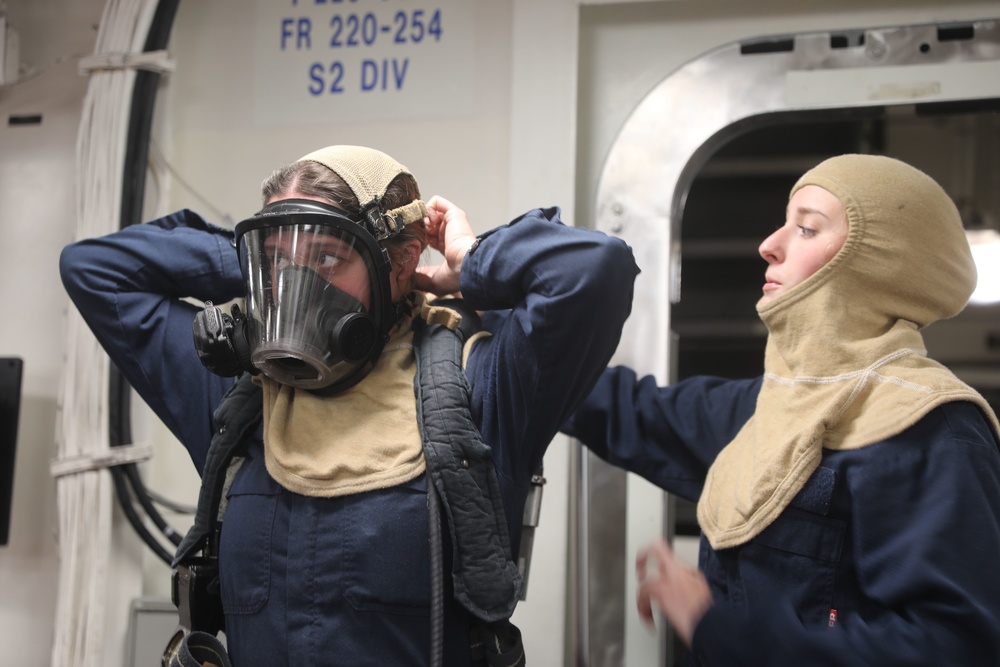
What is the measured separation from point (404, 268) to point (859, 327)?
0.71 meters

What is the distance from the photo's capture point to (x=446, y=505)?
4.01 feet

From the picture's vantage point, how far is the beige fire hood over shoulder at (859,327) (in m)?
1.27

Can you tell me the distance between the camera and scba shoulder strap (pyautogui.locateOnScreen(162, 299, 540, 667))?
1.22 m

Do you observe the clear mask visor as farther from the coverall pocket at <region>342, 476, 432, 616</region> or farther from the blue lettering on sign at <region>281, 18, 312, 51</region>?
the blue lettering on sign at <region>281, 18, 312, 51</region>

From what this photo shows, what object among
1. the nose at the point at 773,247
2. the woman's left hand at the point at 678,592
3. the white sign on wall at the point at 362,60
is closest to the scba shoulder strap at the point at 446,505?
the woman's left hand at the point at 678,592

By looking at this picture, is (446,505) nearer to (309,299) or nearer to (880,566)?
(309,299)

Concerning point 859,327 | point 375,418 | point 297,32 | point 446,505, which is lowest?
point 446,505

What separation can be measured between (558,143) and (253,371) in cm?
99

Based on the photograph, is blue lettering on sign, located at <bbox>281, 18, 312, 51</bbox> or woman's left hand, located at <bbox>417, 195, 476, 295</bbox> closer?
woman's left hand, located at <bbox>417, 195, 476, 295</bbox>

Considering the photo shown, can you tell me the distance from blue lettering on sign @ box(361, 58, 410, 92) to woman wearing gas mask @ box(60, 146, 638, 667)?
0.86 metres

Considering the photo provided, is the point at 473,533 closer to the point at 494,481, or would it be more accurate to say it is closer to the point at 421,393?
the point at 494,481

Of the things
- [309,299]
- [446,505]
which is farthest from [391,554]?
[309,299]

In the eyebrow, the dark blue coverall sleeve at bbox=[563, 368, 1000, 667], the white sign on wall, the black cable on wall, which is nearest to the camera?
the dark blue coverall sleeve at bbox=[563, 368, 1000, 667]

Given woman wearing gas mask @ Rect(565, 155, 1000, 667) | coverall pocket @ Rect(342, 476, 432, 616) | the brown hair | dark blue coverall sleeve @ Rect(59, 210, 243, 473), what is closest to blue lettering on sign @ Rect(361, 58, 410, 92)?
dark blue coverall sleeve @ Rect(59, 210, 243, 473)
